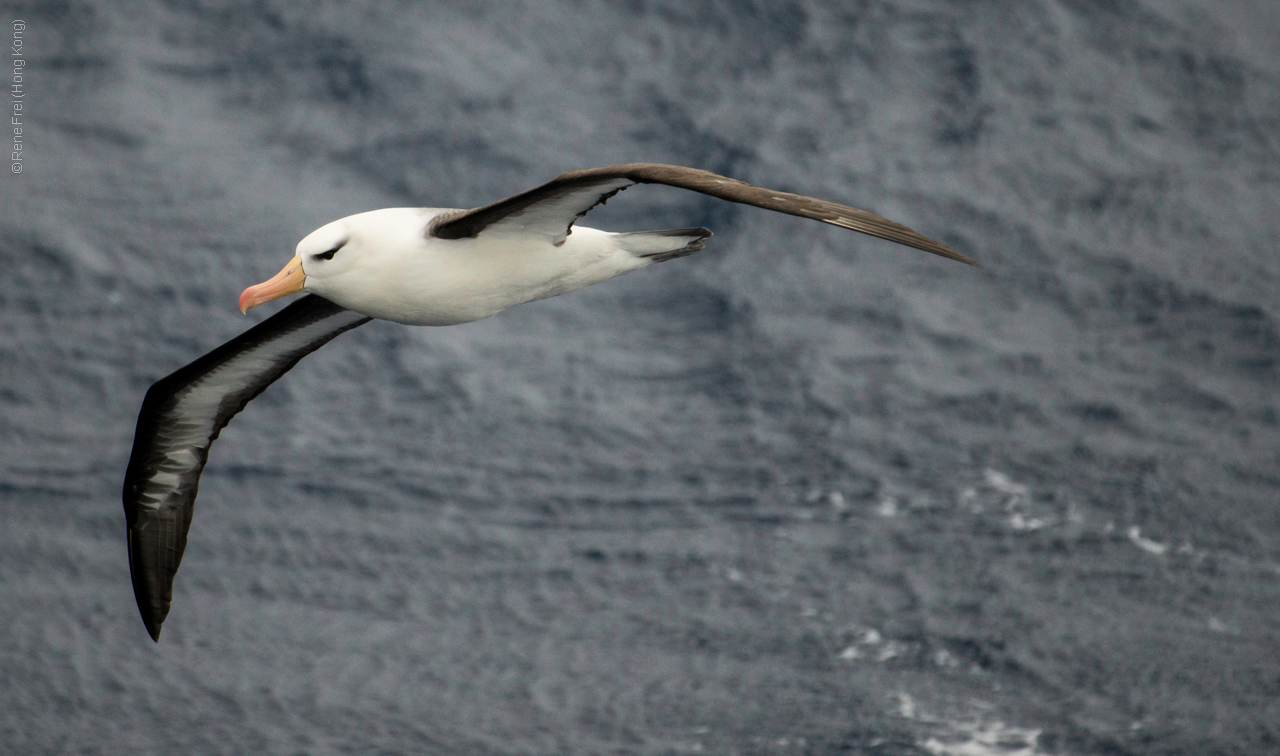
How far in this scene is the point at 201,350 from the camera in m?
17.8

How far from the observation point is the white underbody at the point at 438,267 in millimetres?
7645

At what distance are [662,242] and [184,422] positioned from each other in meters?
4.53

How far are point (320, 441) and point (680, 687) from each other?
5967 mm

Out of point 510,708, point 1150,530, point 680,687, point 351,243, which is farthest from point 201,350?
point 1150,530

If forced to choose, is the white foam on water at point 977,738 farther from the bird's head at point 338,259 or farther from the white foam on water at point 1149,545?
the bird's head at point 338,259

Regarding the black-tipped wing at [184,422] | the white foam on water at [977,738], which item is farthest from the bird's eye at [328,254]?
the white foam on water at [977,738]

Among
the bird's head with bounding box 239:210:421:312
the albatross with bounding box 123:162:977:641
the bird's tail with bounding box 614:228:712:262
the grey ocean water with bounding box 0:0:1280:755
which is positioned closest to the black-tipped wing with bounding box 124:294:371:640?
the albatross with bounding box 123:162:977:641

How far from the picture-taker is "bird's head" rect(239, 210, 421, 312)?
7602mm

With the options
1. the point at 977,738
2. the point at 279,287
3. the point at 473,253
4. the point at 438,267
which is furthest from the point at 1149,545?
the point at 279,287

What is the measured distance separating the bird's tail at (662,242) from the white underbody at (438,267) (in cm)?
2

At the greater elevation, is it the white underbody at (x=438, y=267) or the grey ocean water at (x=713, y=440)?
the white underbody at (x=438, y=267)

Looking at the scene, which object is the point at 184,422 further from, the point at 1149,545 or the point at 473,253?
the point at 1149,545

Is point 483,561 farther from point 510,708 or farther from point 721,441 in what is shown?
point 721,441

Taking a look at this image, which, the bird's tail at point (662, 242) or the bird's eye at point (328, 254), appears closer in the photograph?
the bird's eye at point (328, 254)
